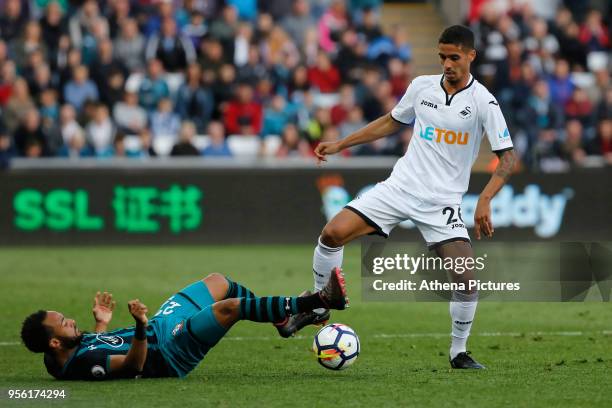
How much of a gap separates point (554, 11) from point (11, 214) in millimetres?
12525

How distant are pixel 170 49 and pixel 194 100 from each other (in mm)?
1137

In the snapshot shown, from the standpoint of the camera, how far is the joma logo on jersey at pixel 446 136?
9.23 meters

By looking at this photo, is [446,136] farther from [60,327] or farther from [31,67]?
[31,67]

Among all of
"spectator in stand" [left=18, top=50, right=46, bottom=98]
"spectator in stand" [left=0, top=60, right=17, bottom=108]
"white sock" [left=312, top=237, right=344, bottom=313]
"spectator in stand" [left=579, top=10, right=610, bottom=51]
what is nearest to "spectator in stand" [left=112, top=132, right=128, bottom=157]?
"spectator in stand" [left=18, top=50, right=46, bottom=98]

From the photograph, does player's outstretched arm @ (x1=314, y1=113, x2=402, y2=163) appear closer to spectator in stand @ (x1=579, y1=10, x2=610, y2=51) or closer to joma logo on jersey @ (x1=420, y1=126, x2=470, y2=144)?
joma logo on jersey @ (x1=420, y1=126, x2=470, y2=144)

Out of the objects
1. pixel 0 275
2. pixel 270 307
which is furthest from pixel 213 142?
pixel 270 307

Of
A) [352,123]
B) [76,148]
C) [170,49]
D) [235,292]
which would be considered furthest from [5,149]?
[235,292]

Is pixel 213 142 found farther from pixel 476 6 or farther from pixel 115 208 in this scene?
pixel 476 6

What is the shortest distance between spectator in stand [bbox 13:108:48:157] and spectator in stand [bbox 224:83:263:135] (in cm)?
309

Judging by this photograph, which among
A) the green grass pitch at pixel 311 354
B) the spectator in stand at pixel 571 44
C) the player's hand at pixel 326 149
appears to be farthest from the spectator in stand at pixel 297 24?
the player's hand at pixel 326 149

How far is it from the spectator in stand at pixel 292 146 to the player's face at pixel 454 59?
1143 centimetres

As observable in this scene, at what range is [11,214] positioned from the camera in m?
18.8

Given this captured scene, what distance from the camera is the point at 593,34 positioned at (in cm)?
2439

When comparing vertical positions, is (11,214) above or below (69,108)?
below
